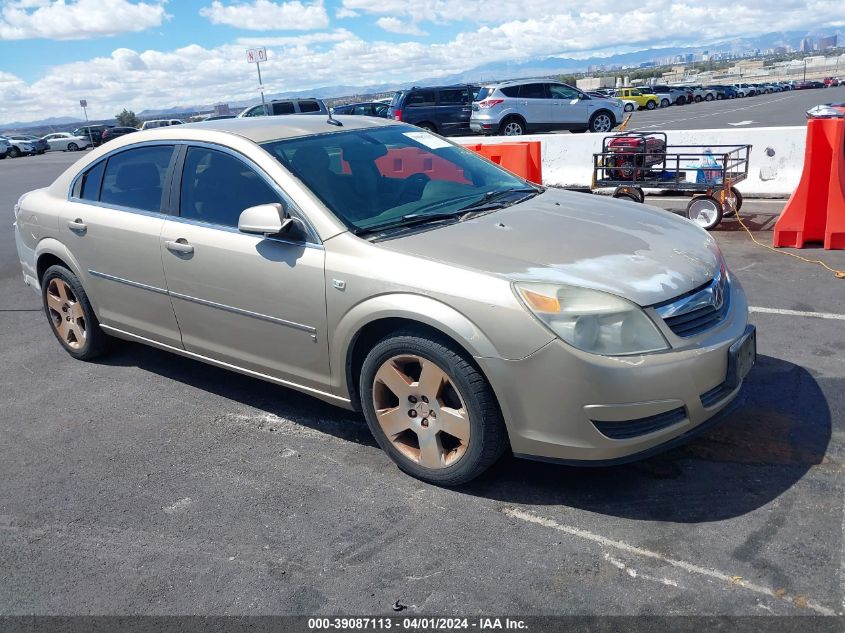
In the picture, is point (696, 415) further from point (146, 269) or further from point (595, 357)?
point (146, 269)

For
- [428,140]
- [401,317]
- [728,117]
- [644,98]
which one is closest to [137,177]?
[428,140]

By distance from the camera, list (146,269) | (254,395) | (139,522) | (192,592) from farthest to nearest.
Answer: (254,395), (146,269), (139,522), (192,592)

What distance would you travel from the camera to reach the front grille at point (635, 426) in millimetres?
3033

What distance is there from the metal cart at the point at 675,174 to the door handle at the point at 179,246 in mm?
6077

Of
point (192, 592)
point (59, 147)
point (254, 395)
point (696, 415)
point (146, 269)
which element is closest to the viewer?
point (192, 592)

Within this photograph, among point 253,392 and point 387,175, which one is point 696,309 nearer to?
point 387,175

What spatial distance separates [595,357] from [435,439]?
88 cm

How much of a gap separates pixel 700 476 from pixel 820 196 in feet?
16.7

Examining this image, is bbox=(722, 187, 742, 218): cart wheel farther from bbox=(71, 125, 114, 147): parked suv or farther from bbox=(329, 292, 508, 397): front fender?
bbox=(71, 125, 114, 147): parked suv

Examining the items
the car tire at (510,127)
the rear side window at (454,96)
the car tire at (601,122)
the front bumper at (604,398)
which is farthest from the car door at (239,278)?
the rear side window at (454,96)

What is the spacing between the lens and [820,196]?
733cm

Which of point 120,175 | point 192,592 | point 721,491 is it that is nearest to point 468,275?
point 721,491

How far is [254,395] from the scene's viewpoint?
4.72 m

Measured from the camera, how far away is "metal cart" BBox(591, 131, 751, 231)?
27.5ft
